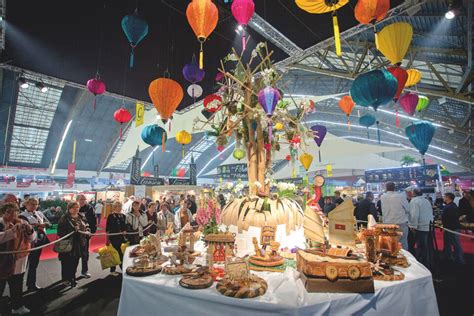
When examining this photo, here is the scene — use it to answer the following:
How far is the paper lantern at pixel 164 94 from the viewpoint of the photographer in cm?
340

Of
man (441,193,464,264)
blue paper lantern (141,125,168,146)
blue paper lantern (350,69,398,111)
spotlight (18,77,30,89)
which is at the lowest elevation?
man (441,193,464,264)

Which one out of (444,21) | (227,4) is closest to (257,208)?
(227,4)

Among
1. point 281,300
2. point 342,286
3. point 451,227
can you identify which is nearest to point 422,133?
point 451,227

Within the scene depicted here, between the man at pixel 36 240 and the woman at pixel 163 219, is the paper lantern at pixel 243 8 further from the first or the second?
the man at pixel 36 240

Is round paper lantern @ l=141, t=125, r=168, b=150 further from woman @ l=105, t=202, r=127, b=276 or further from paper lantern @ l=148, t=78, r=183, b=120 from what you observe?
woman @ l=105, t=202, r=127, b=276

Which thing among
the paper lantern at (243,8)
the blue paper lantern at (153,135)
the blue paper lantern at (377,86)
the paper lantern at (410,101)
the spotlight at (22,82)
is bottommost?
the blue paper lantern at (153,135)

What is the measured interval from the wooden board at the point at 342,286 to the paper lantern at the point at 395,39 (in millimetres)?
3019

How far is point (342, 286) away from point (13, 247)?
3.56 metres

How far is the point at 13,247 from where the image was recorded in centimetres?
293

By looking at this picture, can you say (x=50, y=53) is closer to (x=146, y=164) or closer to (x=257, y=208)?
(x=257, y=208)

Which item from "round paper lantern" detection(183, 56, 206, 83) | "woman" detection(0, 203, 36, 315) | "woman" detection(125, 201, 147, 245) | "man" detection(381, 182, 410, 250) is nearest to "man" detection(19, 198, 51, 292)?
"woman" detection(0, 203, 36, 315)

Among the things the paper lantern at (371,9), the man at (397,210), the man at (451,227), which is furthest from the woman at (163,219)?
the man at (451,227)

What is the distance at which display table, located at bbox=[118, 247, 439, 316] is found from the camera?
147 cm

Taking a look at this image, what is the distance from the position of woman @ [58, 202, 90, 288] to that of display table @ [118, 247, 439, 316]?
289 cm
